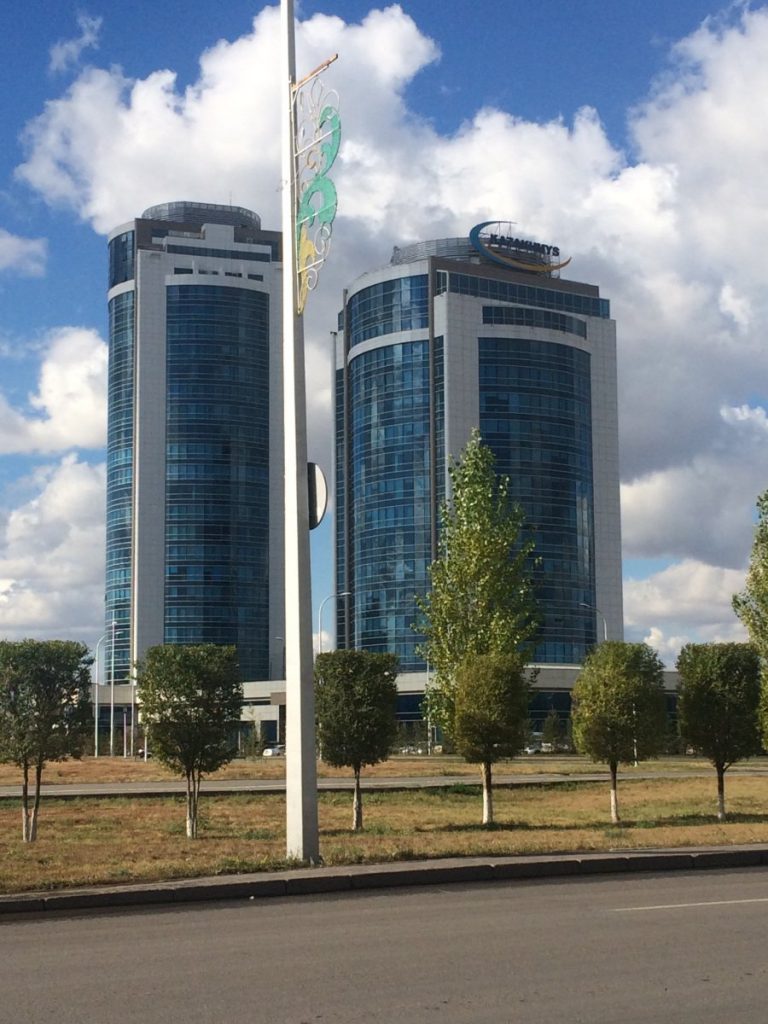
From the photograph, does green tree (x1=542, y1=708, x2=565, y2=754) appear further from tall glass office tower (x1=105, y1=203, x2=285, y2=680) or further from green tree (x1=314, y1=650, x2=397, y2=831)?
green tree (x1=314, y1=650, x2=397, y2=831)

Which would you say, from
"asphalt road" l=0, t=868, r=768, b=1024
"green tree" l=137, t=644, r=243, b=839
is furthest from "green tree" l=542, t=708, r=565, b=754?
"asphalt road" l=0, t=868, r=768, b=1024

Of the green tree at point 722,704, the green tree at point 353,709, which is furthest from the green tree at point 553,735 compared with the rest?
the green tree at point 353,709

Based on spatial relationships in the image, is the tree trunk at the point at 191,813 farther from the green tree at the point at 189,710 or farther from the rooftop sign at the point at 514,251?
the rooftop sign at the point at 514,251

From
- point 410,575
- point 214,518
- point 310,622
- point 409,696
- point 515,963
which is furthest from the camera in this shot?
point 214,518

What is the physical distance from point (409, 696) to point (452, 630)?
90.4 meters

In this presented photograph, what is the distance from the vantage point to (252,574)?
158375mm

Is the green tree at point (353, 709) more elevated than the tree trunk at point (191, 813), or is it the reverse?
the green tree at point (353, 709)

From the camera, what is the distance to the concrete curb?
49.1 feet

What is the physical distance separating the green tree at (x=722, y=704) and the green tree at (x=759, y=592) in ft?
6.60

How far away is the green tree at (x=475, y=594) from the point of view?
38812 mm

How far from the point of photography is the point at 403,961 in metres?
10.7

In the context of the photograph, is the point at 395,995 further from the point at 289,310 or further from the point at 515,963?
the point at 289,310

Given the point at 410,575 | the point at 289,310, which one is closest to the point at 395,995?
the point at 289,310

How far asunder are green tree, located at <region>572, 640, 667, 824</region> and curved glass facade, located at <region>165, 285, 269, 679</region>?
119049 millimetres
